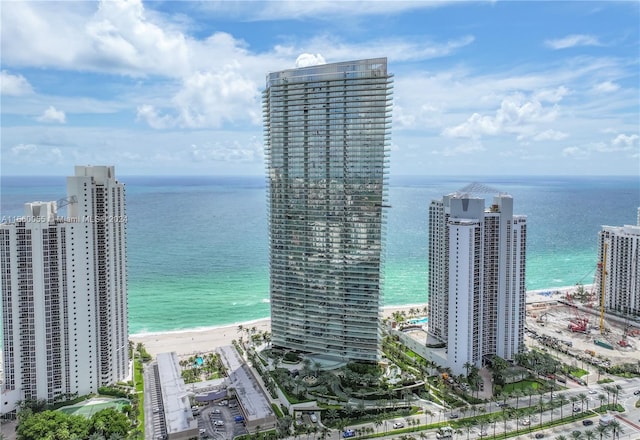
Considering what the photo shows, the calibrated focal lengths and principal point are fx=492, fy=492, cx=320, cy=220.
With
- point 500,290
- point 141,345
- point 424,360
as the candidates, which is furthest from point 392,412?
point 141,345

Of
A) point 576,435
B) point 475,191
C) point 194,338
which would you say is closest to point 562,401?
point 576,435

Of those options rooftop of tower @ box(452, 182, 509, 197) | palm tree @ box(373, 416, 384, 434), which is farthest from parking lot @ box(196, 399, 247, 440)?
rooftop of tower @ box(452, 182, 509, 197)

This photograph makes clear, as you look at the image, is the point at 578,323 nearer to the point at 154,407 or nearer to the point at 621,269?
the point at 621,269

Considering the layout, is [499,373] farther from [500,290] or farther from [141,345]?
[141,345]

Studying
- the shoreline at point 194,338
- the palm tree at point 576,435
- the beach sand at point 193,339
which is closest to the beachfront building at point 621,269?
the shoreline at point 194,338

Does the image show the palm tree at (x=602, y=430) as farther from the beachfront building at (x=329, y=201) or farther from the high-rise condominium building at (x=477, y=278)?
the beachfront building at (x=329, y=201)

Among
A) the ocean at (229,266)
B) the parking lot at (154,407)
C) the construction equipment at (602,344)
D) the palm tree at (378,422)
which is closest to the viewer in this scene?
the parking lot at (154,407)

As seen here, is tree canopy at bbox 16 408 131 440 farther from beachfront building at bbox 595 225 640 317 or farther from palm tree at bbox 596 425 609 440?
beachfront building at bbox 595 225 640 317
